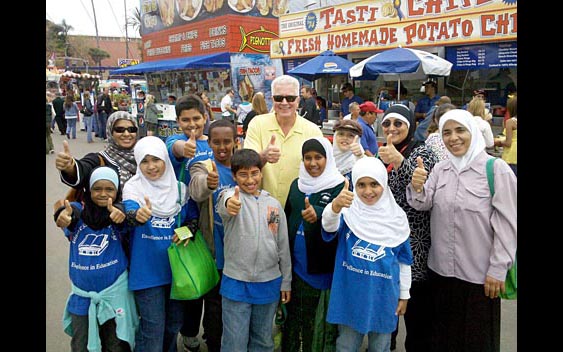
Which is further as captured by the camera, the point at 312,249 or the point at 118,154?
the point at 118,154

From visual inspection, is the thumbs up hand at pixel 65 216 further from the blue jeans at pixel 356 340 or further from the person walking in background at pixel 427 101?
the person walking in background at pixel 427 101

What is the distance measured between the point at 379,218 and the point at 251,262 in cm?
84

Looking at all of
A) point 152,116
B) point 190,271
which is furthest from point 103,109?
point 190,271

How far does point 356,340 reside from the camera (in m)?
2.83

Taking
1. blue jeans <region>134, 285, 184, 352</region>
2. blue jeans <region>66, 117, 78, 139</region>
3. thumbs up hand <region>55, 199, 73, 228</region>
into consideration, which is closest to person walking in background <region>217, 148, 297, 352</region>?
blue jeans <region>134, 285, 184, 352</region>

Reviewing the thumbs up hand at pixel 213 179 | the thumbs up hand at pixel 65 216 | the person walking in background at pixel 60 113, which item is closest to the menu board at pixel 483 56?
the thumbs up hand at pixel 213 179

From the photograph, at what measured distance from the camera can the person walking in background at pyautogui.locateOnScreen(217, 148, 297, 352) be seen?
286 cm

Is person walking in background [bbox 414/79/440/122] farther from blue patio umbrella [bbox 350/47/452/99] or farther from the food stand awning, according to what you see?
the food stand awning

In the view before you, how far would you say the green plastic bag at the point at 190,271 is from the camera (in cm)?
293

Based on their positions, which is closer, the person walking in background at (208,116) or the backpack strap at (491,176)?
the backpack strap at (491,176)

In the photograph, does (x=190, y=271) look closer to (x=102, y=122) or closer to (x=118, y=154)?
(x=118, y=154)

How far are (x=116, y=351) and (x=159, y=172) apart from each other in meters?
1.19
